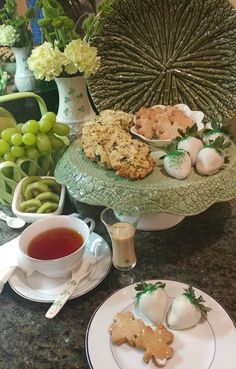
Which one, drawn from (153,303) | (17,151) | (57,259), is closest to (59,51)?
(17,151)

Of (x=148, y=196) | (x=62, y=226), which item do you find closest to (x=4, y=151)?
(x=62, y=226)

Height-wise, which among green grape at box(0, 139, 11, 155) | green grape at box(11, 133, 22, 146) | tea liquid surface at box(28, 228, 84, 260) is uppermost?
green grape at box(11, 133, 22, 146)

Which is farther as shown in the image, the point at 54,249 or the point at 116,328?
the point at 54,249

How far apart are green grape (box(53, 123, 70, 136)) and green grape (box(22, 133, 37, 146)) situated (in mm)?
58

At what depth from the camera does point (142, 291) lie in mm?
585

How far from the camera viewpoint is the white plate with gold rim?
51 centimetres

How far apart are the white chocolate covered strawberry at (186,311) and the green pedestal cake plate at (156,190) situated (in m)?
0.16

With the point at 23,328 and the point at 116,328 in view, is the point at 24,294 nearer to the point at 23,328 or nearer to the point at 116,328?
the point at 23,328

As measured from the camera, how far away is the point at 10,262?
0.68m

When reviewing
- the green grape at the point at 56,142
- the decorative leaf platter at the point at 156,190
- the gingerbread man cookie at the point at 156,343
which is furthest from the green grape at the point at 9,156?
the gingerbread man cookie at the point at 156,343

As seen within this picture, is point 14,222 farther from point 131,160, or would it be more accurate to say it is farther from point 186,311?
point 186,311

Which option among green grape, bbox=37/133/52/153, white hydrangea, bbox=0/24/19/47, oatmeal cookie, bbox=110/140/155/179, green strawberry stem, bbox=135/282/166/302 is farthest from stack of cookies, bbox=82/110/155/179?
white hydrangea, bbox=0/24/19/47

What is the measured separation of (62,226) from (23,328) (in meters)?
0.20

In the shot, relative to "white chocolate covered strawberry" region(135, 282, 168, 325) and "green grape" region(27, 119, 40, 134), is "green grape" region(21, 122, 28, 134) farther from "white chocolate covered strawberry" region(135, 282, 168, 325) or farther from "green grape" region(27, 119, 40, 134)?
"white chocolate covered strawberry" region(135, 282, 168, 325)
